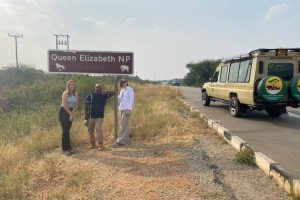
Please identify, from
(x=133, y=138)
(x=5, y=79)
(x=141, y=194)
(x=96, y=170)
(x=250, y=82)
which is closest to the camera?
(x=141, y=194)

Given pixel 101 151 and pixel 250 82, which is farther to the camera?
A: pixel 250 82

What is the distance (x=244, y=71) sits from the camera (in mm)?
13891

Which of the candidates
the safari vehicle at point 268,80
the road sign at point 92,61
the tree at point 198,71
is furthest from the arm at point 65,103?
the tree at point 198,71

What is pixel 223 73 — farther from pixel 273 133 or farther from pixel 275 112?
pixel 273 133

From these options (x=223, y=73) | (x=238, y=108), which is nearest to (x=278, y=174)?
(x=238, y=108)

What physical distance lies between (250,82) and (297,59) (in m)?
1.87

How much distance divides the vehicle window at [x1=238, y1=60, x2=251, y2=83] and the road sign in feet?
17.9

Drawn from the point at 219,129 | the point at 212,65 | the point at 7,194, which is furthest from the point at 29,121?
the point at 212,65

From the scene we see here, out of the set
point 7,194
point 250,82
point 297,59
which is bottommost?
point 7,194

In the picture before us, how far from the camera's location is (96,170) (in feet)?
23.8

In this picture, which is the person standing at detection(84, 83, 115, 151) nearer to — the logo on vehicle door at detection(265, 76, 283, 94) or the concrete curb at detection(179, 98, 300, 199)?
the concrete curb at detection(179, 98, 300, 199)

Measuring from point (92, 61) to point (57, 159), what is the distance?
2691mm

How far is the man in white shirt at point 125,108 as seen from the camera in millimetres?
9398

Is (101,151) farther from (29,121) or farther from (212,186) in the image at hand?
(29,121)
